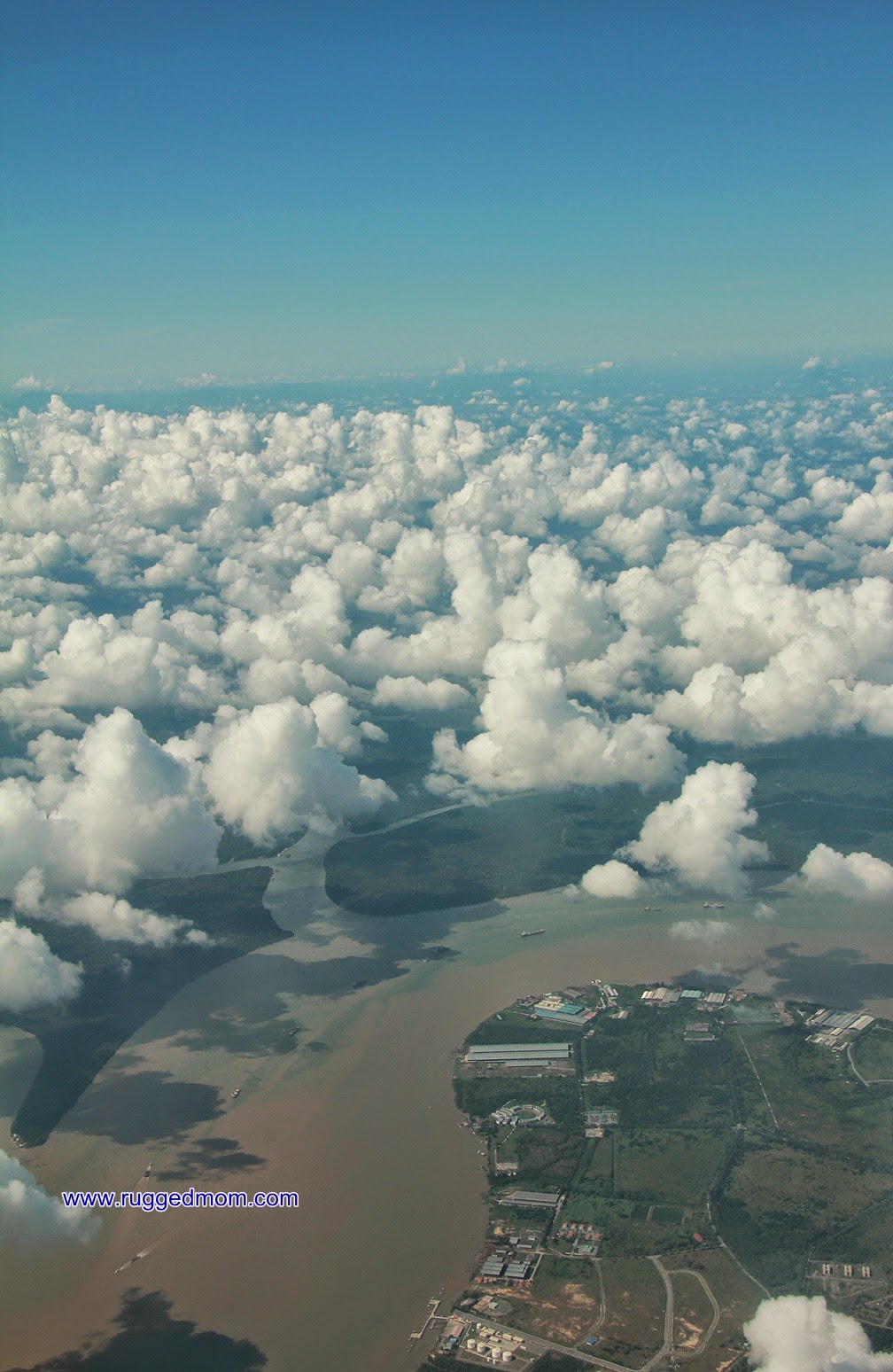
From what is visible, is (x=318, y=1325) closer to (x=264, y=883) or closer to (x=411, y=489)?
(x=264, y=883)

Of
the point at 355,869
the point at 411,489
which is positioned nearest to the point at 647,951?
the point at 355,869

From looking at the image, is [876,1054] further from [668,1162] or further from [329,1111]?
[329,1111]

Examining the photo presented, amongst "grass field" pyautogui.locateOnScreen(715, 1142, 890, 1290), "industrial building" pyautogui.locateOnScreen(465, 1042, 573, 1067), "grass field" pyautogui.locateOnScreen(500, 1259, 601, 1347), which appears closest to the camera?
"grass field" pyautogui.locateOnScreen(500, 1259, 601, 1347)

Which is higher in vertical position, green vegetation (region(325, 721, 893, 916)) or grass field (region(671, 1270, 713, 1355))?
grass field (region(671, 1270, 713, 1355))

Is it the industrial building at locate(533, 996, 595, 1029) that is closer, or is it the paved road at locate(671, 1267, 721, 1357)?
the paved road at locate(671, 1267, 721, 1357)

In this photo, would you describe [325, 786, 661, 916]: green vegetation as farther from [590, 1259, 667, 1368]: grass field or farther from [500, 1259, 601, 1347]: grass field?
[590, 1259, 667, 1368]: grass field

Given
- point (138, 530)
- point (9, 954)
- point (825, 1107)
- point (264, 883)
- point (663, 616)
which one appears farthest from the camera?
point (138, 530)

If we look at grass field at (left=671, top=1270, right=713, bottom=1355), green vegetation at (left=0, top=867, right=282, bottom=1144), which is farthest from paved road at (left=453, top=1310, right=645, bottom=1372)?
green vegetation at (left=0, top=867, right=282, bottom=1144)

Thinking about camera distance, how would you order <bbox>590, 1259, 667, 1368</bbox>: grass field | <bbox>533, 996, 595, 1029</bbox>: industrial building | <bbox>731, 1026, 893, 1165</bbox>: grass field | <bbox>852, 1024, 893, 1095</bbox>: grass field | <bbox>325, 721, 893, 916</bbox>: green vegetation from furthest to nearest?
<bbox>325, 721, 893, 916</bbox>: green vegetation < <bbox>533, 996, 595, 1029</bbox>: industrial building < <bbox>852, 1024, 893, 1095</bbox>: grass field < <bbox>731, 1026, 893, 1165</bbox>: grass field < <bbox>590, 1259, 667, 1368</bbox>: grass field
